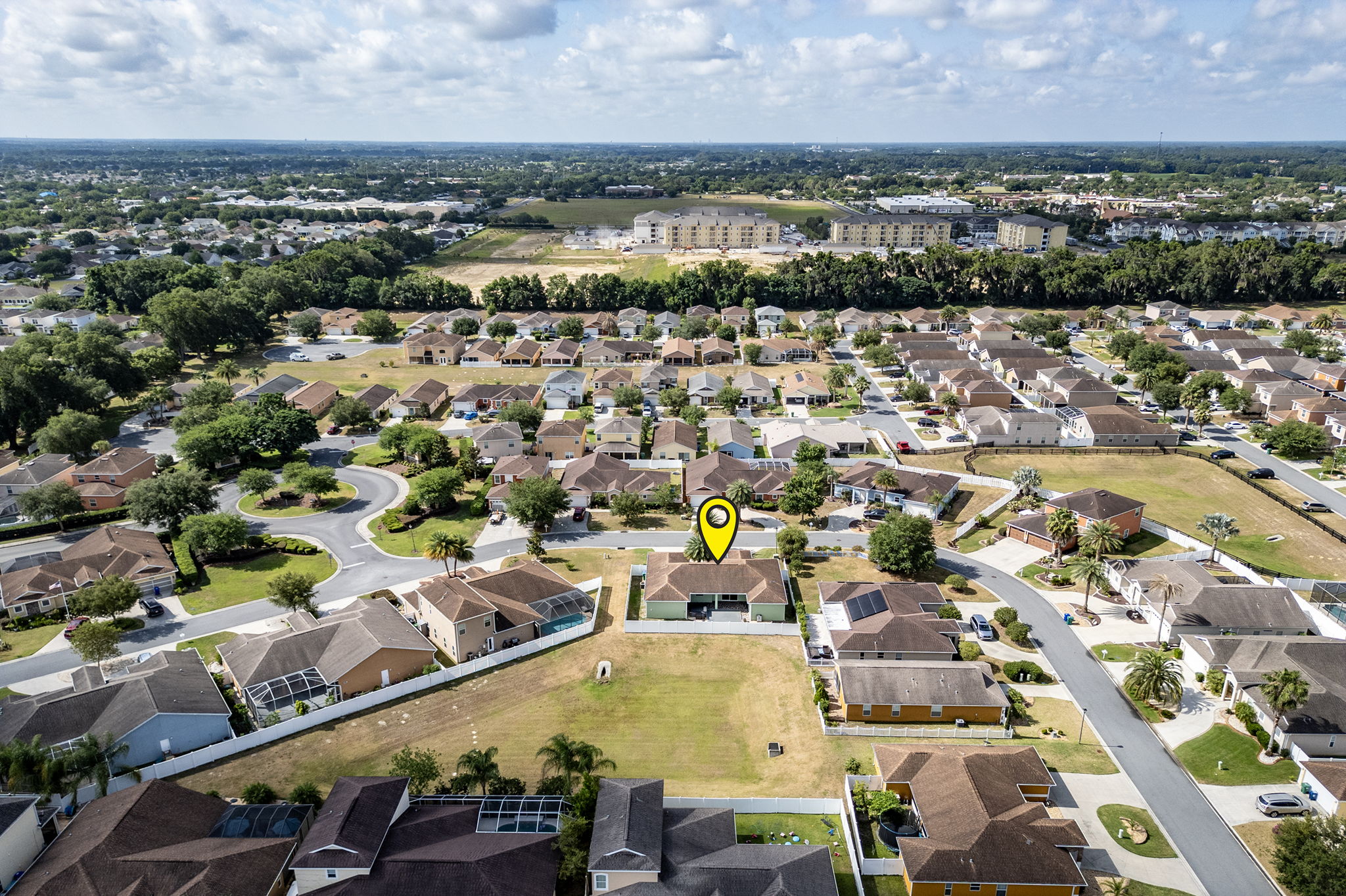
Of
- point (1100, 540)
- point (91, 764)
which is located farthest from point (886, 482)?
point (91, 764)

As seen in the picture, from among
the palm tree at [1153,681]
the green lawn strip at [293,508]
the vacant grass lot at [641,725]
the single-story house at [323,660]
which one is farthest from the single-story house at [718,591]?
the green lawn strip at [293,508]

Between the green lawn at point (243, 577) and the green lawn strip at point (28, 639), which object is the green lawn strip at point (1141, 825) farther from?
the green lawn strip at point (28, 639)

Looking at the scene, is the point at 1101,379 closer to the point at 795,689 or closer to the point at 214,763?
the point at 795,689

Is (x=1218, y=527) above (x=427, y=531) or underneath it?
above

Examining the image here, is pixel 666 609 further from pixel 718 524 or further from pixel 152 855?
pixel 152 855

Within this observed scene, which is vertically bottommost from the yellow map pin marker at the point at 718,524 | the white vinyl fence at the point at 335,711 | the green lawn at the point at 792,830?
the white vinyl fence at the point at 335,711

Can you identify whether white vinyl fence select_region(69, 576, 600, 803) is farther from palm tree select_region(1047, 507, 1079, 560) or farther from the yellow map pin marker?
palm tree select_region(1047, 507, 1079, 560)
